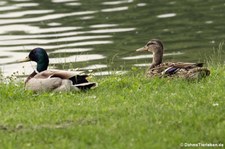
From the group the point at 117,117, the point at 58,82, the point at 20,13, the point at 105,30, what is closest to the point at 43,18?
the point at 20,13

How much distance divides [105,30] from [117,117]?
22757 mm

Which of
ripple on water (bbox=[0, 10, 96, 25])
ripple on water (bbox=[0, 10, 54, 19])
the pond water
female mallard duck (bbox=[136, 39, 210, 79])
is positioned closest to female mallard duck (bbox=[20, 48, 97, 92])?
female mallard duck (bbox=[136, 39, 210, 79])

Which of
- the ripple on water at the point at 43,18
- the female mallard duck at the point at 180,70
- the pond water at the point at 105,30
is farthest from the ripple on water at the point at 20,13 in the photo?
the female mallard duck at the point at 180,70

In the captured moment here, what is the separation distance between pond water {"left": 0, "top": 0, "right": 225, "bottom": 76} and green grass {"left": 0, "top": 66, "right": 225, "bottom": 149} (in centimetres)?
1023

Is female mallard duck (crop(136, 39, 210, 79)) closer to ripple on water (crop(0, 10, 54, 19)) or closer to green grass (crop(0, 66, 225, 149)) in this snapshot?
green grass (crop(0, 66, 225, 149))

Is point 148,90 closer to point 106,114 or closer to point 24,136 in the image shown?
point 106,114

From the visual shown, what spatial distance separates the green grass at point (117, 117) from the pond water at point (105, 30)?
10231 millimetres

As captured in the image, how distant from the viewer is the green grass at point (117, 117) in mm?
9836

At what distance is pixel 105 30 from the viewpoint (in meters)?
33.6

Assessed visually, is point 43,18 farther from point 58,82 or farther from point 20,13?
point 58,82

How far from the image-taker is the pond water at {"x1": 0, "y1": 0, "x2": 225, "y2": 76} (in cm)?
2695

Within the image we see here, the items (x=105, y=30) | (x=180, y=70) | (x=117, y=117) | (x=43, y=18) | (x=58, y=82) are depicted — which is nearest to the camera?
(x=117, y=117)

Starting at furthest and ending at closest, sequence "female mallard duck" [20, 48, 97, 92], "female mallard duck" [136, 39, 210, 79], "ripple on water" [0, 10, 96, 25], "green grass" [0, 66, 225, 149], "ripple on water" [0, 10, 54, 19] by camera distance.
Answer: "ripple on water" [0, 10, 54, 19], "ripple on water" [0, 10, 96, 25], "female mallard duck" [136, 39, 210, 79], "female mallard duck" [20, 48, 97, 92], "green grass" [0, 66, 225, 149]

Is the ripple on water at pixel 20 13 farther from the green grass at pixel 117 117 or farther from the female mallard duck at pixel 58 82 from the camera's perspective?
the green grass at pixel 117 117
